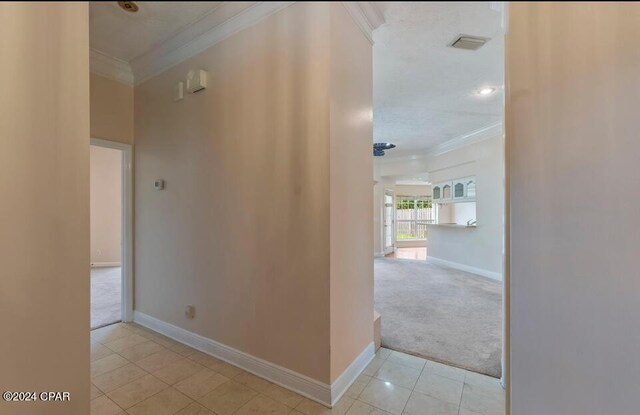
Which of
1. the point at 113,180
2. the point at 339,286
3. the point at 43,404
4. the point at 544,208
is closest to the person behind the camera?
the point at 43,404

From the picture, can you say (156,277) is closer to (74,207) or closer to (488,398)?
(74,207)

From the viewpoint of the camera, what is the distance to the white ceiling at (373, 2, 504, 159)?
178 centimetres

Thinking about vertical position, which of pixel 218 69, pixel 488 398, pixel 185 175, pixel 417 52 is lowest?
pixel 488 398

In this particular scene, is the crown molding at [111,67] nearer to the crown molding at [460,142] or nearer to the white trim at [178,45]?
the white trim at [178,45]

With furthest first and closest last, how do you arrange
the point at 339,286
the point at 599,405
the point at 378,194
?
1. the point at 378,194
2. the point at 339,286
3. the point at 599,405

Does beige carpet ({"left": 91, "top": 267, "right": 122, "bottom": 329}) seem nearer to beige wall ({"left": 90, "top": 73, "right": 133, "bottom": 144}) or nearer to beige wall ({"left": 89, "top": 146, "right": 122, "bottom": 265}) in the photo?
beige wall ({"left": 89, "top": 146, "right": 122, "bottom": 265})

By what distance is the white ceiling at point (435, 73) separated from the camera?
1776 millimetres

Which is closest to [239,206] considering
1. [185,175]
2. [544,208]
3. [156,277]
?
[185,175]

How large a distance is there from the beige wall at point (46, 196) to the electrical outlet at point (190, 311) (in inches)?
58.9

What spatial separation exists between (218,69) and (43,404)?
1.79m

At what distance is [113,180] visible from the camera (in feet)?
8.55

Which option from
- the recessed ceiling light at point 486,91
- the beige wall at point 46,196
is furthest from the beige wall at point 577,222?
the recessed ceiling light at point 486,91

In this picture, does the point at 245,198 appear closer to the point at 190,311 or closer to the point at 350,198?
the point at 350,198

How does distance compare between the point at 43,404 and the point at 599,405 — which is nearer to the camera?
the point at 43,404
